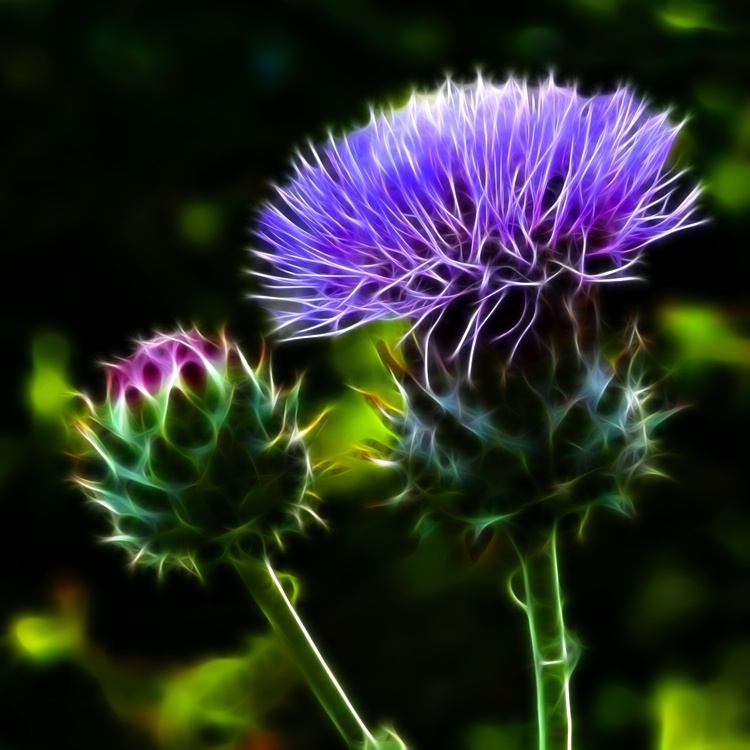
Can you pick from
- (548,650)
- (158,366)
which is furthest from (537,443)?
(158,366)

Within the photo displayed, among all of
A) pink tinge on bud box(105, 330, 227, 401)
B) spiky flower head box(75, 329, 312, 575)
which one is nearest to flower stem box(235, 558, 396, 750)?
spiky flower head box(75, 329, 312, 575)

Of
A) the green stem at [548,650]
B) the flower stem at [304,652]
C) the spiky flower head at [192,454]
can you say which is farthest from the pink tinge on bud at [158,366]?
the green stem at [548,650]

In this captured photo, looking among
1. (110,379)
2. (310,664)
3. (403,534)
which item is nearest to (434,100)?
(110,379)

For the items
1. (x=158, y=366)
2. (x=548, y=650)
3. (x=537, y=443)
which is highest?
(x=158, y=366)

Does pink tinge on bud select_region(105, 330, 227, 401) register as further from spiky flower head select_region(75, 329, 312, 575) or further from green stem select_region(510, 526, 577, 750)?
green stem select_region(510, 526, 577, 750)

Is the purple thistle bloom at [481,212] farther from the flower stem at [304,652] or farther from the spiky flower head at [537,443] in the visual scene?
the flower stem at [304,652]

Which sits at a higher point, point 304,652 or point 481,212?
point 481,212

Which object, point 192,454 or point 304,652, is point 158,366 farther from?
point 304,652
